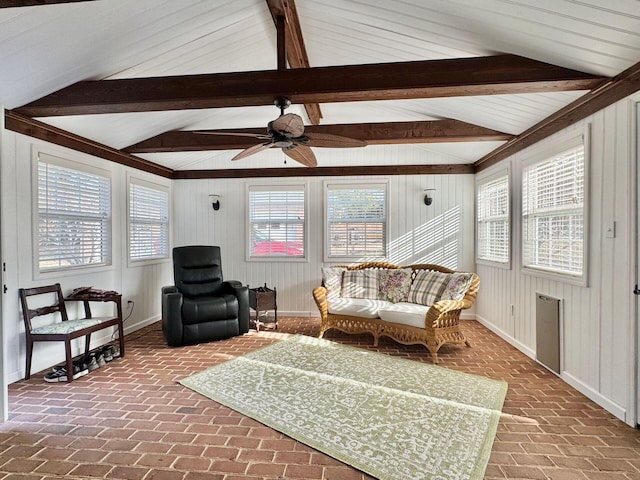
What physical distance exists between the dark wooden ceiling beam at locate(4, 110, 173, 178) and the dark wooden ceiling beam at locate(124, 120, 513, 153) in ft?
0.73

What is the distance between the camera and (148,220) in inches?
201

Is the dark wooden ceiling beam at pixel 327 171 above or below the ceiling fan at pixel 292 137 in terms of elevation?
above

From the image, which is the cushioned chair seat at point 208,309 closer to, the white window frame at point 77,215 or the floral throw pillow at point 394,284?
the white window frame at point 77,215

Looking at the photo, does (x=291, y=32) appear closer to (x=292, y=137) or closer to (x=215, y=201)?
(x=292, y=137)

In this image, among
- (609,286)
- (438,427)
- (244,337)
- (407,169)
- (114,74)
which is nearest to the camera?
(438,427)

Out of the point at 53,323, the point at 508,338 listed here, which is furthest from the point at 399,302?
the point at 53,323

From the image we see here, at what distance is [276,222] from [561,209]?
3.93m

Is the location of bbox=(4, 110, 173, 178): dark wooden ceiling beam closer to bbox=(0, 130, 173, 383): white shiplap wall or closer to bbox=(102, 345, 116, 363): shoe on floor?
bbox=(0, 130, 173, 383): white shiplap wall

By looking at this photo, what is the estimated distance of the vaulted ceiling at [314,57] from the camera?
6.94 feet

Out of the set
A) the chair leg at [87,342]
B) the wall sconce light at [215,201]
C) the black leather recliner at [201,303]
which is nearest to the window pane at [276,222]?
the wall sconce light at [215,201]

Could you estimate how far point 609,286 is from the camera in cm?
254

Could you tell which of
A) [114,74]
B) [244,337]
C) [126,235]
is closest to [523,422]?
[244,337]

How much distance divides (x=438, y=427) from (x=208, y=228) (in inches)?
185

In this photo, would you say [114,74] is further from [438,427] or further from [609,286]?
[609,286]
